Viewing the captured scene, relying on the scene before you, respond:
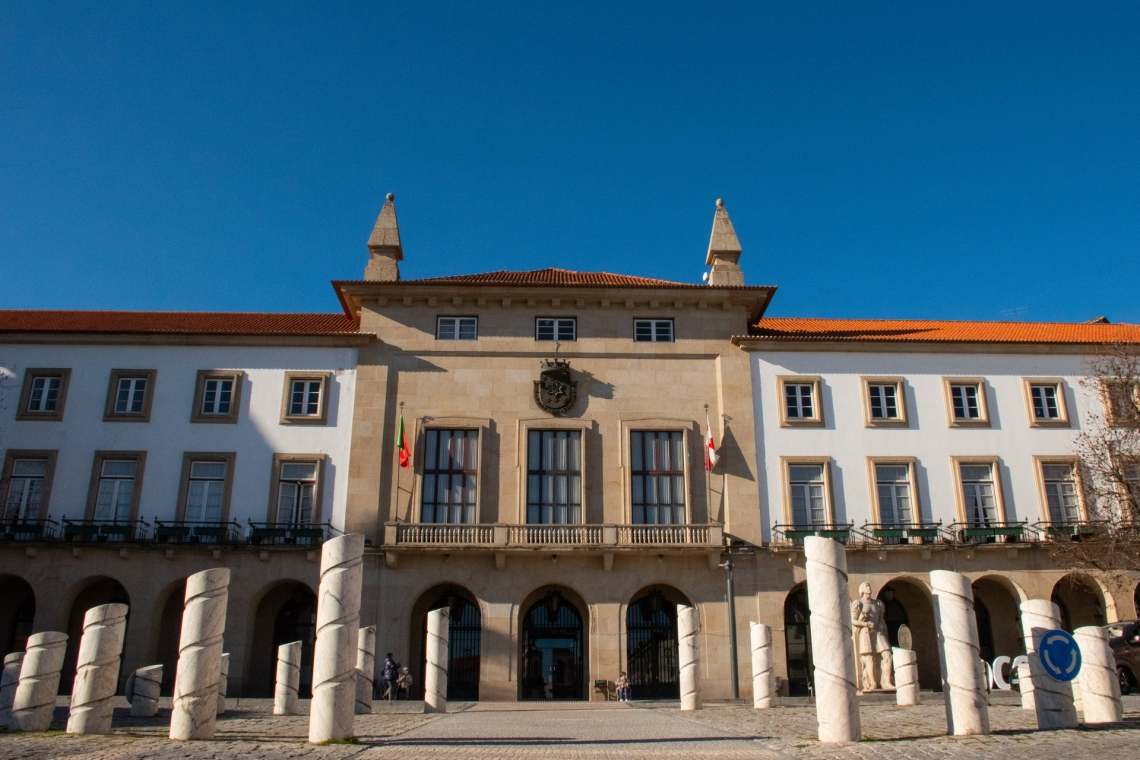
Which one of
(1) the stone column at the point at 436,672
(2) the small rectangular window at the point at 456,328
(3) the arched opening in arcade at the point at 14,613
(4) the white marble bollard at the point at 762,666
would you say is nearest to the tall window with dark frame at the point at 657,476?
(2) the small rectangular window at the point at 456,328

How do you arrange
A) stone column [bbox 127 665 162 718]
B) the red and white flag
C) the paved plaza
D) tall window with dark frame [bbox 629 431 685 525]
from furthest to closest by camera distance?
tall window with dark frame [bbox 629 431 685 525]
the red and white flag
stone column [bbox 127 665 162 718]
the paved plaza

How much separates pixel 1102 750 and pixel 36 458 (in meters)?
32.2

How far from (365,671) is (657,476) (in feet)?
44.0

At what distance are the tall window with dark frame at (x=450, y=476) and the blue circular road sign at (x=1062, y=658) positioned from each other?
20.8 m

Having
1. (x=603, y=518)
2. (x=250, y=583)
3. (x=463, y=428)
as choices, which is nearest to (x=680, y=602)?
(x=603, y=518)

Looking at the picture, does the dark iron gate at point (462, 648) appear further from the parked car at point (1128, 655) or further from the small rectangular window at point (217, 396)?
the parked car at point (1128, 655)

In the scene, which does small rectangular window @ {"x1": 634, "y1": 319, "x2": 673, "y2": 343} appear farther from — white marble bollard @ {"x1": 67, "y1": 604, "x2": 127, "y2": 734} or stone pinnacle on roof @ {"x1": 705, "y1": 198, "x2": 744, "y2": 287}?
white marble bollard @ {"x1": 67, "y1": 604, "x2": 127, "y2": 734}

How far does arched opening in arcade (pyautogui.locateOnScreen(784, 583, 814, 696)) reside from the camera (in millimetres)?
30891

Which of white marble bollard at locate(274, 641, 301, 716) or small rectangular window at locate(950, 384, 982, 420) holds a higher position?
small rectangular window at locate(950, 384, 982, 420)

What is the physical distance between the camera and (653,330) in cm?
3391

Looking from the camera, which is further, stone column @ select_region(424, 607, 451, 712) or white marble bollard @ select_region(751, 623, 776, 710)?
stone column @ select_region(424, 607, 451, 712)

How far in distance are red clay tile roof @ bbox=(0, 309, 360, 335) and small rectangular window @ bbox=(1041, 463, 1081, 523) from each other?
25.6 metres

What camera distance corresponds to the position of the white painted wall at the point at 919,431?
3195cm

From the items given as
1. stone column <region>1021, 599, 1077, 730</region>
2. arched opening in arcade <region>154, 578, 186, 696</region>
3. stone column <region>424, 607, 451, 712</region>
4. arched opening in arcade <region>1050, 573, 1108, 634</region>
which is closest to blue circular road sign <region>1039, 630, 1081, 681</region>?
stone column <region>1021, 599, 1077, 730</region>
